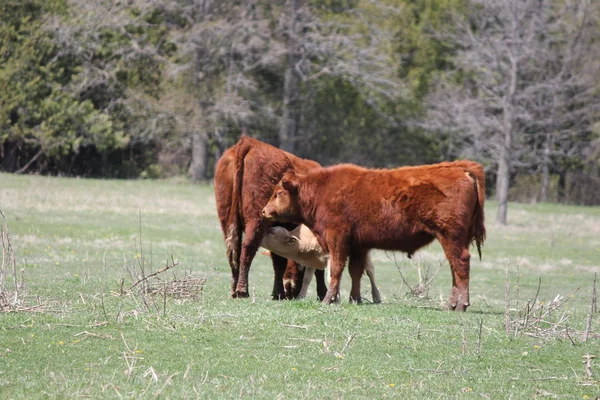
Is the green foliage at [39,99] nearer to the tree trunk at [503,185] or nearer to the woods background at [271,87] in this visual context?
the woods background at [271,87]

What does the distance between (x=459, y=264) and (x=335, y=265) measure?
1.64 m

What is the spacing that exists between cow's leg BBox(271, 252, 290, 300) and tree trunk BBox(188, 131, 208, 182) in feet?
107

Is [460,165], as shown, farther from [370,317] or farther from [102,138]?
[102,138]

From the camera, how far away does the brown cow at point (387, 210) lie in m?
11.9

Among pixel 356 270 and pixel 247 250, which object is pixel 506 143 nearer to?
pixel 356 270

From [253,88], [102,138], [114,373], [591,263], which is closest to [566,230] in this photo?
[591,263]

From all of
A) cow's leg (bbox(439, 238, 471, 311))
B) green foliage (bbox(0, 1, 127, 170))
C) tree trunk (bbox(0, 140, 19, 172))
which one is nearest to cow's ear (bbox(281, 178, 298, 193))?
cow's leg (bbox(439, 238, 471, 311))

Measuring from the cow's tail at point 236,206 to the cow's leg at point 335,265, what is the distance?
1.45 m

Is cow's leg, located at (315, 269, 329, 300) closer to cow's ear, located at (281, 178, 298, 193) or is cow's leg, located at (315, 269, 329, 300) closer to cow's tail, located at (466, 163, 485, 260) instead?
cow's ear, located at (281, 178, 298, 193)

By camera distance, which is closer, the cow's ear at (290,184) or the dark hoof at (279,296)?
the cow's ear at (290,184)

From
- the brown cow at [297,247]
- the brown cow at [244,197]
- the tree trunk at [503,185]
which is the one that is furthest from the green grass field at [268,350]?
the tree trunk at [503,185]

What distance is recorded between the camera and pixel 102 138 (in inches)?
1700

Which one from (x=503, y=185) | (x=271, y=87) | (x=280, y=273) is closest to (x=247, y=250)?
(x=280, y=273)

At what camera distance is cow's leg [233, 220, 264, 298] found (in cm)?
1269
